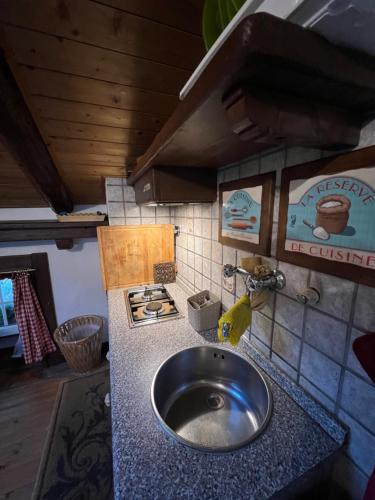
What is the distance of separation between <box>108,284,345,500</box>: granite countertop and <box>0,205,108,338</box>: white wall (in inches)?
73.6

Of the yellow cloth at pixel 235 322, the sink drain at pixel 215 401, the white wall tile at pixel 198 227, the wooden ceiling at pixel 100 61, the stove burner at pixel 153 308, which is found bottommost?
the sink drain at pixel 215 401

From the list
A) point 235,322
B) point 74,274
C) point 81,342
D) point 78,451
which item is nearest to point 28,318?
point 74,274

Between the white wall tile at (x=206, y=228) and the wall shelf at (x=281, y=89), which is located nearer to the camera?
the wall shelf at (x=281, y=89)

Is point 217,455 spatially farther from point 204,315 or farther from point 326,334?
point 204,315

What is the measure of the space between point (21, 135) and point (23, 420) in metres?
2.26

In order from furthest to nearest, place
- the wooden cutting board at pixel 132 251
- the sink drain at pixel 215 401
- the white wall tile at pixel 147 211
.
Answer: the white wall tile at pixel 147 211
the wooden cutting board at pixel 132 251
the sink drain at pixel 215 401

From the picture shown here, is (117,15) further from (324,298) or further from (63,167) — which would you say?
(63,167)

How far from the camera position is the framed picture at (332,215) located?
1.55ft

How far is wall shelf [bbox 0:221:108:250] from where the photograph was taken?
188 centimetres

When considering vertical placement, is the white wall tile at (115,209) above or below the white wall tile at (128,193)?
below

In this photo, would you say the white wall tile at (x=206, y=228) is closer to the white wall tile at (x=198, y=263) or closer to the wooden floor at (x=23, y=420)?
the white wall tile at (x=198, y=263)

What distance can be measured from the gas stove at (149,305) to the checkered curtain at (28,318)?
133cm

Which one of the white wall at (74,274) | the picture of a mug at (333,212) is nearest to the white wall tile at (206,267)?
the picture of a mug at (333,212)

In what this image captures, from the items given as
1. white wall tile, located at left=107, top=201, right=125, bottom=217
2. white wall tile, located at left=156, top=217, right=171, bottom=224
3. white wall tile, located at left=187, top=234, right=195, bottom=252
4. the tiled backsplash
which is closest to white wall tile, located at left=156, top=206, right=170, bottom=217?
white wall tile, located at left=156, top=217, right=171, bottom=224
